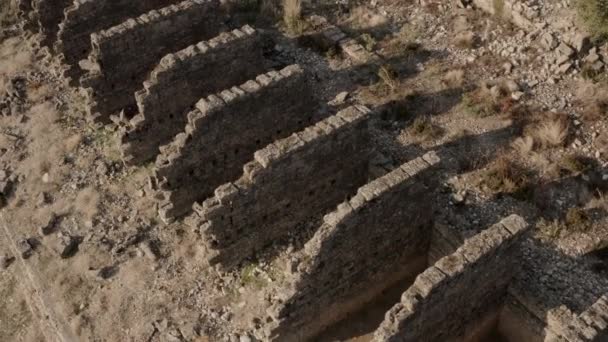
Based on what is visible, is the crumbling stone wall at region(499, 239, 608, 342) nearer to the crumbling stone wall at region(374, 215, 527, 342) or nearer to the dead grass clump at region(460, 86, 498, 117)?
Result: the crumbling stone wall at region(374, 215, 527, 342)

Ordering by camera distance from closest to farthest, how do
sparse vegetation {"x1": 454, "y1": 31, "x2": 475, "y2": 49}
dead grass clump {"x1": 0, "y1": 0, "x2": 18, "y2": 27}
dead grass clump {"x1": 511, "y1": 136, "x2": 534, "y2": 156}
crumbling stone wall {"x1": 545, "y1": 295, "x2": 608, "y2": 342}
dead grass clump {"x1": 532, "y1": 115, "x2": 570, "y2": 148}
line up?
crumbling stone wall {"x1": 545, "y1": 295, "x2": 608, "y2": 342} → dead grass clump {"x1": 532, "y1": 115, "x2": 570, "y2": 148} → dead grass clump {"x1": 511, "y1": 136, "x2": 534, "y2": 156} → sparse vegetation {"x1": 454, "y1": 31, "x2": 475, "y2": 49} → dead grass clump {"x1": 0, "y1": 0, "x2": 18, "y2": 27}

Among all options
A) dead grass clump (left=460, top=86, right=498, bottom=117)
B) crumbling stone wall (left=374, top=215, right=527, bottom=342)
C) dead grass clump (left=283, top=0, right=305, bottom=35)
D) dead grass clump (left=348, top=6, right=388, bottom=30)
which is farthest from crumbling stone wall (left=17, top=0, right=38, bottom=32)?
crumbling stone wall (left=374, top=215, right=527, bottom=342)

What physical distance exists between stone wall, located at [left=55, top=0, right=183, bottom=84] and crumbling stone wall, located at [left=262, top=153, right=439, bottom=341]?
11.5 metres

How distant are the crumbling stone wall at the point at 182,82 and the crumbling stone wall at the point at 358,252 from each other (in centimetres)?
659

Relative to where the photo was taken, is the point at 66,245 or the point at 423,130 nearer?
the point at 66,245

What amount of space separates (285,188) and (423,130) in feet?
16.6

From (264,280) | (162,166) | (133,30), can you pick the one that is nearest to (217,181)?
(162,166)

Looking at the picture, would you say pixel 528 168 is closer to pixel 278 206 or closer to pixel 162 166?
pixel 278 206

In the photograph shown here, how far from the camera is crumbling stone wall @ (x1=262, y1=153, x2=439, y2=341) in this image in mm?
13469

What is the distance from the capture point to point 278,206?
15.9 meters

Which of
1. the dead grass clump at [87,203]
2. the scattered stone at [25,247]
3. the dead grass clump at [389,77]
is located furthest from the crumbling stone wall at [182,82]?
the dead grass clump at [389,77]

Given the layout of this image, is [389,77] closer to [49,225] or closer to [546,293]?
[546,293]

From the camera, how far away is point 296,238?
1670 centimetres

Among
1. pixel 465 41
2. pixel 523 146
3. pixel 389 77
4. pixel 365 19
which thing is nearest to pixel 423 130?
pixel 389 77
